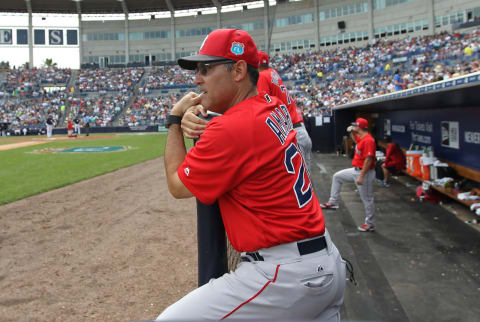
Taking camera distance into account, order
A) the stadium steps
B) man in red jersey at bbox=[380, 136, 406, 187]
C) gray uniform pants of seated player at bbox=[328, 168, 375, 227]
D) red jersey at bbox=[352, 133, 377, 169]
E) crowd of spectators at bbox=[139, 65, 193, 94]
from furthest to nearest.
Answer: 1. crowd of spectators at bbox=[139, 65, 193, 94]
2. the stadium steps
3. man in red jersey at bbox=[380, 136, 406, 187]
4. red jersey at bbox=[352, 133, 377, 169]
5. gray uniform pants of seated player at bbox=[328, 168, 375, 227]

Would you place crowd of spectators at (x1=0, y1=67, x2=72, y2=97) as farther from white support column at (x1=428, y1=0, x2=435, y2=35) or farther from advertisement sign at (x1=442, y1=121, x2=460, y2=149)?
advertisement sign at (x1=442, y1=121, x2=460, y2=149)

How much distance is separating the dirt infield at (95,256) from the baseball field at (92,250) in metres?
0.01

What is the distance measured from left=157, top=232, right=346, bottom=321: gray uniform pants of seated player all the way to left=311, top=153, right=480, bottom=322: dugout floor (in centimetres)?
209

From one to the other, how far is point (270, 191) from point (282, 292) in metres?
0.41

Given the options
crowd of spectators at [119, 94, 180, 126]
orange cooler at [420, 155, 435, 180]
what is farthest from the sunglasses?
crowd of spectators at [119, 94, 180, 126]

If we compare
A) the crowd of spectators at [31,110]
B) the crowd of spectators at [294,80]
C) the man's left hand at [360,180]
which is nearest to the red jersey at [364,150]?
the man's left hand at [360,180]

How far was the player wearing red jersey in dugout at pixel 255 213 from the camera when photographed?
1.56 m

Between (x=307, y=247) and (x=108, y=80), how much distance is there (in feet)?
186

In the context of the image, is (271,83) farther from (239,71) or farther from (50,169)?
(50,169)

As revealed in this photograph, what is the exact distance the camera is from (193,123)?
1783 mm

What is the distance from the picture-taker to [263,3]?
5431 centimetres

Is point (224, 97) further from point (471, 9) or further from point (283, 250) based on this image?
point (471, 9)

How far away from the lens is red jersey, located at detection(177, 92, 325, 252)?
1.59m

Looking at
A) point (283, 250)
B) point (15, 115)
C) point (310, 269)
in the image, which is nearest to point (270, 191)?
point (283, 250)
